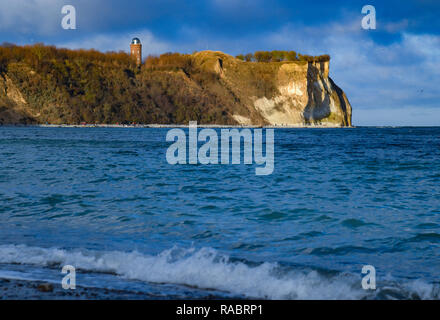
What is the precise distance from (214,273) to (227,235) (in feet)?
6.93

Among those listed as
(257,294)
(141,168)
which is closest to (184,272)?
(257,294)

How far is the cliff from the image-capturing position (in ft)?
380

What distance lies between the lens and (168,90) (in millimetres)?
135375

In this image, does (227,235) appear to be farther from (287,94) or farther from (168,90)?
(168,90)

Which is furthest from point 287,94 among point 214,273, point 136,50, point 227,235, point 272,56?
point 214,273

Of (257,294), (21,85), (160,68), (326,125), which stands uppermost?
(160,68)

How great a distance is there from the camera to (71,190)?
42.0 ft

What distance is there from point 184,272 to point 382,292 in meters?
2.44

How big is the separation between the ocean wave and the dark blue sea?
0.05 feet

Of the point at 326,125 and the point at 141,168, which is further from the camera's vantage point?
the point at 326,125

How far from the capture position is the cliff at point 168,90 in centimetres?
11588
